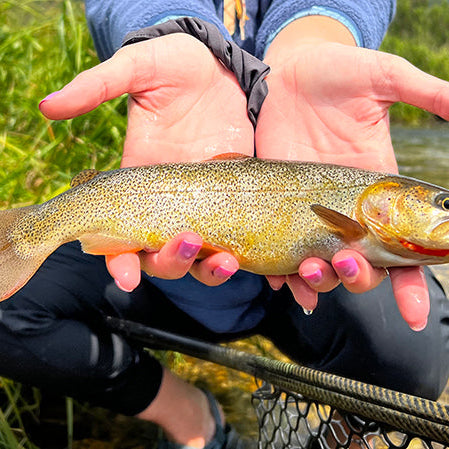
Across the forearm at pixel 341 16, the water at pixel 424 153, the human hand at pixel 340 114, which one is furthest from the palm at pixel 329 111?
the water at pixel 424 153

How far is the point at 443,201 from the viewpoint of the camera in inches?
76.6

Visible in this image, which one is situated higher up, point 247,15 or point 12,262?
point 247,15

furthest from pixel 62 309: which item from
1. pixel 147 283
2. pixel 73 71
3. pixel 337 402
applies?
pixel 73 71

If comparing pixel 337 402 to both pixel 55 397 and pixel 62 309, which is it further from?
pixel 55 397

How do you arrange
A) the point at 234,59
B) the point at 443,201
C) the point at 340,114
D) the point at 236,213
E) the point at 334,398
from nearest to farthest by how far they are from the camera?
the point at 334,398
the point at 443,201
the point at 236,213
the point at 340,114
the point at 234,59

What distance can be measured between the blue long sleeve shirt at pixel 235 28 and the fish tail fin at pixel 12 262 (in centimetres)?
65

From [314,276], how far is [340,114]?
95 cm

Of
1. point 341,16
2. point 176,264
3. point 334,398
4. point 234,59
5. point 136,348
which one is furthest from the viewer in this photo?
point 341,16

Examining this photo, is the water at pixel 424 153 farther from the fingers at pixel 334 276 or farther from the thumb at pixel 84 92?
the thumb at pixel 84 92

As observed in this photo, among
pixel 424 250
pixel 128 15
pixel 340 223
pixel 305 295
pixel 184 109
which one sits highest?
pixel 128 15

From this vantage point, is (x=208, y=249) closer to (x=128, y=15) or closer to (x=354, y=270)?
(x=354, y=270)

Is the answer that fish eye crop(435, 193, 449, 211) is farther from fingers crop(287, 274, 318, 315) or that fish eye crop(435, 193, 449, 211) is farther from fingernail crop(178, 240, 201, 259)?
fingernail crop(178, 240, 201, 259)

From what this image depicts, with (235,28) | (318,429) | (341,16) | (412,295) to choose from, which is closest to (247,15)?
(235,28)

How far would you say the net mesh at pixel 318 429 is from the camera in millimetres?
1760
